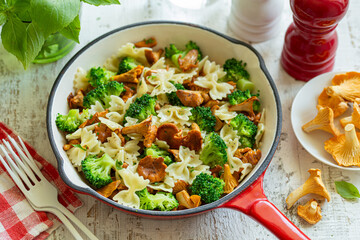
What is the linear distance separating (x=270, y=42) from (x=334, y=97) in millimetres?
795

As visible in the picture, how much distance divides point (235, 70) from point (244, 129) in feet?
1.66

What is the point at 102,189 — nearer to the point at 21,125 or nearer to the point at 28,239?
the point at 28,239

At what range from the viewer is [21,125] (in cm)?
323

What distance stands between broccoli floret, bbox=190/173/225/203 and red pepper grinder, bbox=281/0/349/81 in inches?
50.3

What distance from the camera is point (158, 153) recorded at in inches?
110

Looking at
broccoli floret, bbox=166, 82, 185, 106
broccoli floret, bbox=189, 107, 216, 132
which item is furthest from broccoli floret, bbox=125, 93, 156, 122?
broccoli floret, bbox=189, 107, 216, 132

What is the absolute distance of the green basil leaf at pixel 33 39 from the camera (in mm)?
2602

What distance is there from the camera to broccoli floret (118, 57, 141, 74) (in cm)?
320

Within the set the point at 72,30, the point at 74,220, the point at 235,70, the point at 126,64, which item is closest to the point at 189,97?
the point at 235,70

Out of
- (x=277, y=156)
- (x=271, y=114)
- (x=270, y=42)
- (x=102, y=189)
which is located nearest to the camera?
(x=102, y=189)

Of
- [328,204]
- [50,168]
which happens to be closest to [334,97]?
[328,204]

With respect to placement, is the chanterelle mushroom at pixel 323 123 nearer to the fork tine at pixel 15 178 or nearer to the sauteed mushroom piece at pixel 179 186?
the sauteed mushroom piece at pixel 179 186

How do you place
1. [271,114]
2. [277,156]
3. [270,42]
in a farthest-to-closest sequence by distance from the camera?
[270,42], [277,156], [271,114]

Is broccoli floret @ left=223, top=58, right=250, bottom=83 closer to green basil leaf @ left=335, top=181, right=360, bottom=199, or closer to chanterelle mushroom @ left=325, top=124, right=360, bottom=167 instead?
chanterelle mushroom @ left=325, top=124, right=360, bottom=167
